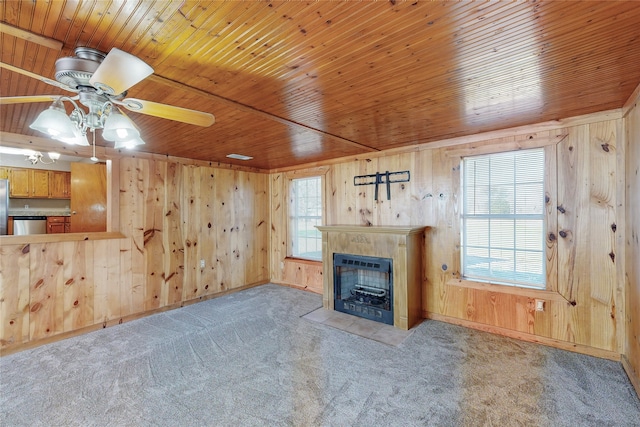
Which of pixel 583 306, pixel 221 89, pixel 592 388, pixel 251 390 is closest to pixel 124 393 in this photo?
pixel 251 390

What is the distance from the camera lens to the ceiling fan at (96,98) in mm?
1186

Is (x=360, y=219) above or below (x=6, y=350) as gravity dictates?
above

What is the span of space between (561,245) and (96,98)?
3919mm

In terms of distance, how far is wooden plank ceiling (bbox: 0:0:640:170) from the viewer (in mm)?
1238

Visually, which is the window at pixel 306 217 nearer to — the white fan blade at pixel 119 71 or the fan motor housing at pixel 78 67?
the fan motor housing at pixel 78 67

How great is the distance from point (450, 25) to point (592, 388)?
2774 millimetres

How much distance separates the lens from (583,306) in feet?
8.87

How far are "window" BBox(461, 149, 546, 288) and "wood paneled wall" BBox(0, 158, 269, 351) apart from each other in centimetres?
356

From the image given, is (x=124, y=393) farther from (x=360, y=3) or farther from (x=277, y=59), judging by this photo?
(x=360, y=3)

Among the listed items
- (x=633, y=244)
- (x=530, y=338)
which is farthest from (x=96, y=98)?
(x=530, y=338)

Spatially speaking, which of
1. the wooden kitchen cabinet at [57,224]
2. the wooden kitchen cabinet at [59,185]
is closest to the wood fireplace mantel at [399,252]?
the wooden kitchen cabinet at [57,224]

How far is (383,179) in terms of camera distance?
405 centimetres

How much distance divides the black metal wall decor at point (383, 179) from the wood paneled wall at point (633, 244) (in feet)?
6.60

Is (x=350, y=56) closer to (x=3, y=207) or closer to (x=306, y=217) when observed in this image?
(x=306, y=217)
